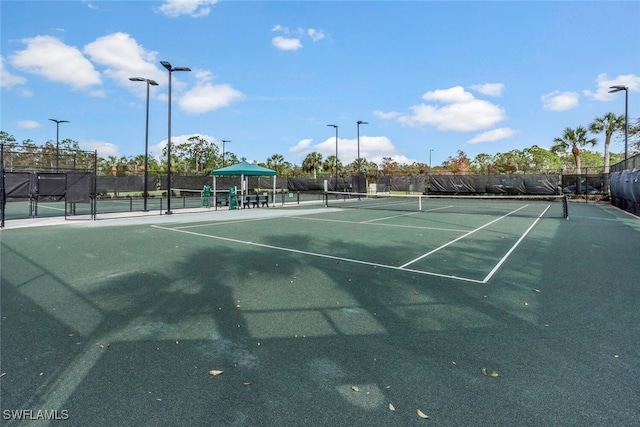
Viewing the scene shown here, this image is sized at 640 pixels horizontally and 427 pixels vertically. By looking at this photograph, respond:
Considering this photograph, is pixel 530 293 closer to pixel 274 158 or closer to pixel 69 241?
pixel 69 241

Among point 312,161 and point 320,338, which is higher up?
point 312,161

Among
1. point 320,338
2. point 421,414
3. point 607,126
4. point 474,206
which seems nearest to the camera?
point 421,414

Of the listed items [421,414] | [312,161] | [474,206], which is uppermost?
[312,161]

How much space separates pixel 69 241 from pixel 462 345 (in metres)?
9.80

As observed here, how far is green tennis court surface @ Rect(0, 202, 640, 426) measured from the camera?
2654 mm

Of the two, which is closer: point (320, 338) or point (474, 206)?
point (320, 338)

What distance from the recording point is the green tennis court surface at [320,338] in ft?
8.71

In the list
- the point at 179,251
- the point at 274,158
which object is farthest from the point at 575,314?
the point at 274,158

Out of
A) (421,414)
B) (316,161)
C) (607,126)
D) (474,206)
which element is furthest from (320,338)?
(316,161)

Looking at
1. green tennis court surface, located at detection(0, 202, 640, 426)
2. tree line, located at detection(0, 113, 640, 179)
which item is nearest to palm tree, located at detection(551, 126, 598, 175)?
tree line, located at detection(0, 113, 640, 179)

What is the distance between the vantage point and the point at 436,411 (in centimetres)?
259

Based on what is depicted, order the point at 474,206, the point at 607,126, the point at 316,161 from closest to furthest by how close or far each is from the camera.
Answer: the point at 474,206 → the point at 607,126 → the point at 316,161

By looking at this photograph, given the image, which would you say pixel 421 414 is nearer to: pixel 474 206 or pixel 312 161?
pixel 474 206

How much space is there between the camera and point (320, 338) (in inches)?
149
